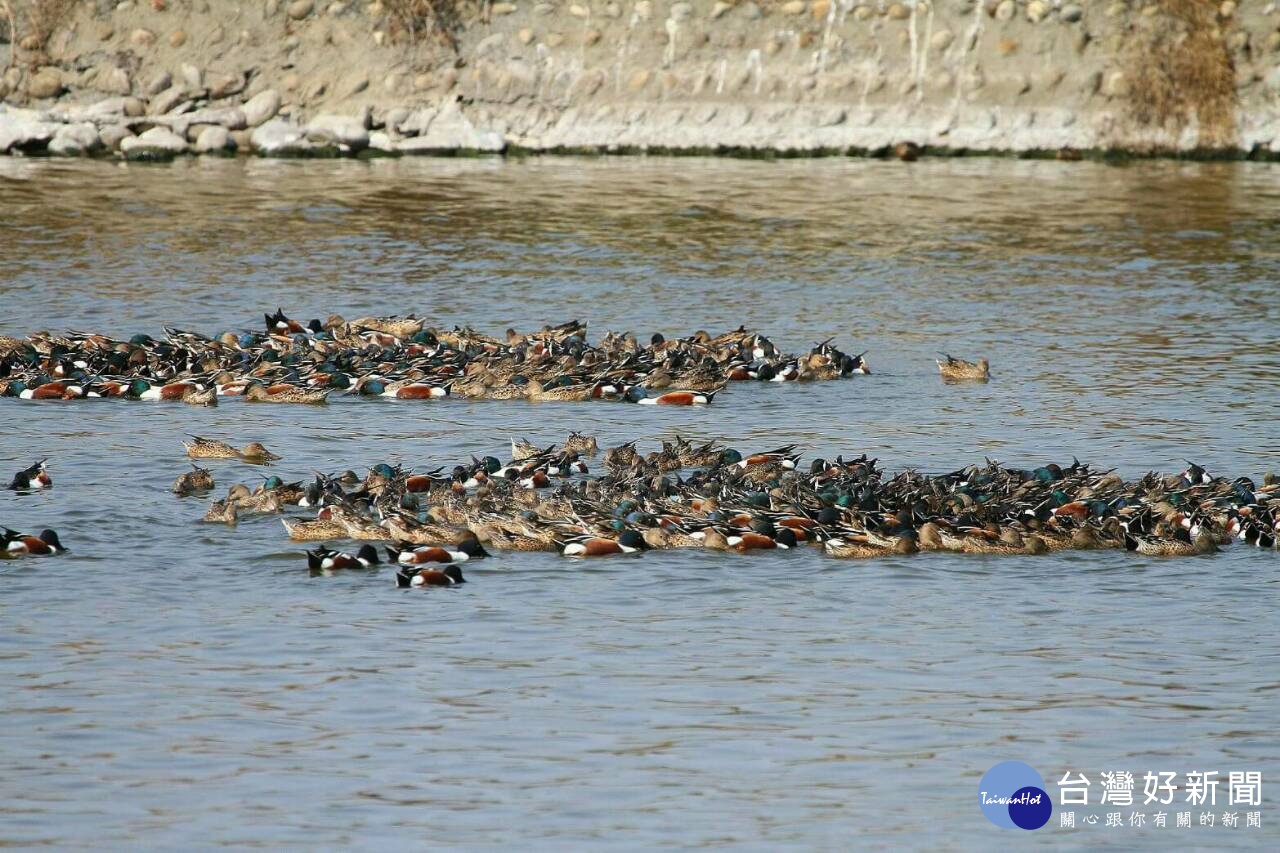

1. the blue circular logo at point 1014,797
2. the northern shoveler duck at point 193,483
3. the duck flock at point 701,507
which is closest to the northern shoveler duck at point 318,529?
the duck flock at point 701,507

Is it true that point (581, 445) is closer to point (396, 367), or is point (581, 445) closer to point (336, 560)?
point (336, 560)

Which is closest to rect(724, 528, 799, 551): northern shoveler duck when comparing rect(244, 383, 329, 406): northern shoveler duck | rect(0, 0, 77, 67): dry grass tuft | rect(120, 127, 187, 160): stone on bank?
rect(244, 383, 329, 406): northern shoveler duck

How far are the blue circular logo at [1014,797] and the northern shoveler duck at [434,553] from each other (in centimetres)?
591

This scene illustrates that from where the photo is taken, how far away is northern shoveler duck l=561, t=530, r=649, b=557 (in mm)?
16688

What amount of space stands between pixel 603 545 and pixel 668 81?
38218 mm

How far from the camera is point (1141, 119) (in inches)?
2050

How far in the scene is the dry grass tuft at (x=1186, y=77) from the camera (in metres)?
51.7

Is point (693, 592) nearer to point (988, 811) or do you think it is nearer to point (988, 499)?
point (988, 499)

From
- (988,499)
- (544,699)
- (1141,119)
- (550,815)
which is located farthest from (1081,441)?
(1141,119)

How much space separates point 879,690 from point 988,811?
7.08 ft

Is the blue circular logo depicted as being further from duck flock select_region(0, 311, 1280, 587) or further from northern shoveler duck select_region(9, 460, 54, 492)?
northern shoveler duck select_region(9, 460, 54, 492)

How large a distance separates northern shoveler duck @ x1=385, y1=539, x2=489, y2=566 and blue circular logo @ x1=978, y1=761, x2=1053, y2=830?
591cm

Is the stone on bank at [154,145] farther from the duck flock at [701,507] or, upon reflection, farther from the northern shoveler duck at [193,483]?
the northern shoveler duck at [193,483]

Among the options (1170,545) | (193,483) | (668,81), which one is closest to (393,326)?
(193,483)
